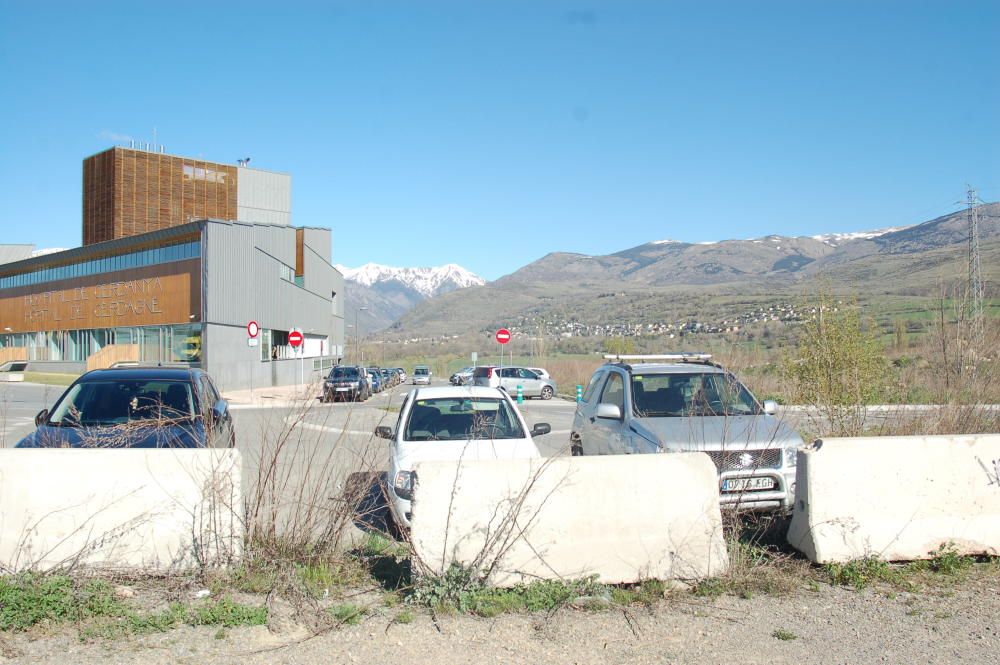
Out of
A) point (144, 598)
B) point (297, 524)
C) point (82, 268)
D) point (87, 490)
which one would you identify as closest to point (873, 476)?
point (297, 524)

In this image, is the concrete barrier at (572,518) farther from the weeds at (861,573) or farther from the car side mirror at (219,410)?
the car side mirror at (219,410)

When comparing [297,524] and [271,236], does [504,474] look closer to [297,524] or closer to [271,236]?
[297,524]

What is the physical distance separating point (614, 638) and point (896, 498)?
2.87 m

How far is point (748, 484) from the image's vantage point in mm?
7539

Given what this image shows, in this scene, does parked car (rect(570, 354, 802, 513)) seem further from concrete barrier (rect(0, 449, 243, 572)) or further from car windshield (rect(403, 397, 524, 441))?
concrete barrier (rect(0, 449, 243, 572))

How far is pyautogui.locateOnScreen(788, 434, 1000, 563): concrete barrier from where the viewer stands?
20.4 ft

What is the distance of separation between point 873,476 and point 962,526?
87cm

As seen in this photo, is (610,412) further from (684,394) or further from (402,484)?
(402,484)

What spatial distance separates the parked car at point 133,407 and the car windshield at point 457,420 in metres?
2.05

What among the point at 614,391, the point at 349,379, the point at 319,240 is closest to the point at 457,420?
the point at 614,391

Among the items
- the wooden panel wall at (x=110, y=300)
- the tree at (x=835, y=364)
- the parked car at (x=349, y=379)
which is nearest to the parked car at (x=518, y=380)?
the parked car at (x=349, y=379)

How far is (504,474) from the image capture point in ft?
18.9

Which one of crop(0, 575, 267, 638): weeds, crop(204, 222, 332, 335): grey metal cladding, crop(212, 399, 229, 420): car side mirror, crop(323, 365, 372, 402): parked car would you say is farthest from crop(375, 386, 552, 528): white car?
crop(204, 222, 332, 335): grey metal cladding

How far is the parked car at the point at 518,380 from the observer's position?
3834 centimetres
